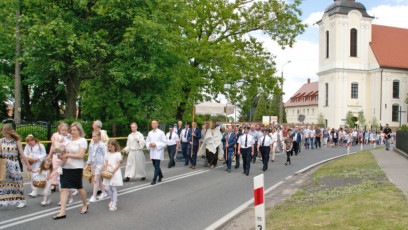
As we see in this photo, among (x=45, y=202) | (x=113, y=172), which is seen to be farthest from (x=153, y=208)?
(x=45, y=202)

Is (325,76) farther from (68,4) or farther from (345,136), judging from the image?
(68,4)

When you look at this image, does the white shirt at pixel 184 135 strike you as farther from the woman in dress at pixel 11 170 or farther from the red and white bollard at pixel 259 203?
the red and white bollard at pixel 259 203

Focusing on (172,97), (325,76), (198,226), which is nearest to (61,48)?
(172,97)

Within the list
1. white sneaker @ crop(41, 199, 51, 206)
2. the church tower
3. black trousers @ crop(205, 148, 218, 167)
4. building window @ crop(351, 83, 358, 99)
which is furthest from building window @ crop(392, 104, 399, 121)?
white sneaker @ crop(41, 199, 51, 206)

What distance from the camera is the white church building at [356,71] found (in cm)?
6556

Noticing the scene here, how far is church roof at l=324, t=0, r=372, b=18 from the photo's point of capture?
213ft

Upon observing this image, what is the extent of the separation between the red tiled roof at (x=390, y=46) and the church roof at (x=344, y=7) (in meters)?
6.74

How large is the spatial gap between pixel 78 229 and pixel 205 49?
19256 mm

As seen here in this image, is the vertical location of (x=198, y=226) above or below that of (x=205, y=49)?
below

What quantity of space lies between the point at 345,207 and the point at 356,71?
65710 millimetres

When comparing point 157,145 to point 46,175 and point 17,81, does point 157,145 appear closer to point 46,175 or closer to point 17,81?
point 46,175

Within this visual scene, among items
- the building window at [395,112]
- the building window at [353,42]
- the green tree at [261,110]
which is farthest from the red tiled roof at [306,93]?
the building window at [353,42]

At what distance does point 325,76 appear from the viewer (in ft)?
229

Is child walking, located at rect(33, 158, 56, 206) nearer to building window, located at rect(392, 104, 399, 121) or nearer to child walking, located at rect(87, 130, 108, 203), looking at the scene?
child walking, located at rect(87, 130, 108, 203)
